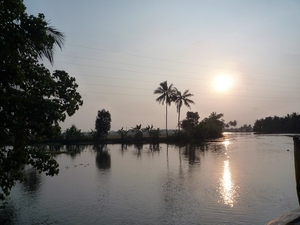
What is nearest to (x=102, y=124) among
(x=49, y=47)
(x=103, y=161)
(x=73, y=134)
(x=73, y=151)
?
(x=73, y=134)

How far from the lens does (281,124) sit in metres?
101

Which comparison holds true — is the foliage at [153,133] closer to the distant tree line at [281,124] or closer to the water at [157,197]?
the water at [157,197]

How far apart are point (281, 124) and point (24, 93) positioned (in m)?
106

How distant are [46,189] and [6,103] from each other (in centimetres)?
1098

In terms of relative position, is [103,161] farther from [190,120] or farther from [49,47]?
[190,120]

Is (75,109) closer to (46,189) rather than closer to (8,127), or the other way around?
(8,127)

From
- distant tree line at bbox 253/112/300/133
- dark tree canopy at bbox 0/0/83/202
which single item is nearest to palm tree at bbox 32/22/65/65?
dark tree canopy at bbox 0/0/83/202

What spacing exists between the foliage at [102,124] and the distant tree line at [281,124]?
5971 centimetres

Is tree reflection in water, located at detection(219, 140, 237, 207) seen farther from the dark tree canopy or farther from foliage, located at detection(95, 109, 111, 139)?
foliage, located at detection(95, 109, 111, 139)

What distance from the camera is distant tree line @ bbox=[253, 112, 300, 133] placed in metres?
89.6

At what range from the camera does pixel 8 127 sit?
5680mm

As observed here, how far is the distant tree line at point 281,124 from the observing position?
294ft

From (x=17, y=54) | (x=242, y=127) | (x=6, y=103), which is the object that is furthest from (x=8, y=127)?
(x=242, y=127)

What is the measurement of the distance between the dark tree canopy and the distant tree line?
9290 cm
